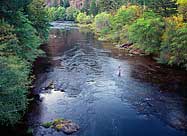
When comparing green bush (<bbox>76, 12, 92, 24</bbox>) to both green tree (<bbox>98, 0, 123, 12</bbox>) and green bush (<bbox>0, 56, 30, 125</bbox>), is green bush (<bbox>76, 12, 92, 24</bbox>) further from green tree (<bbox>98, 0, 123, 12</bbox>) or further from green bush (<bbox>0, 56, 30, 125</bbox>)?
green bush (<bbox>0, 56, 30, 125</bbox>)

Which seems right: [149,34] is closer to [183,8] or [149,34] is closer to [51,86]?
[183,8]

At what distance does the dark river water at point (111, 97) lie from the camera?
26250 mm

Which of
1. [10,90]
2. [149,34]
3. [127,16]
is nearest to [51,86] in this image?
[10,90]

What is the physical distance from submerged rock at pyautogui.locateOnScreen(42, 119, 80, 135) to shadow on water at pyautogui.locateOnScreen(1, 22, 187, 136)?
0.53m

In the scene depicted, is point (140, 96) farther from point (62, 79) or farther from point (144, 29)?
point (144, 29)

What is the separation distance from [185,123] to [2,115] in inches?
595

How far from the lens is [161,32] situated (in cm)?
5400

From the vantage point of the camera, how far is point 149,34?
182 feet

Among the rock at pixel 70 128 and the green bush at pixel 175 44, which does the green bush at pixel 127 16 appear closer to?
the green bush at pixel 175 44

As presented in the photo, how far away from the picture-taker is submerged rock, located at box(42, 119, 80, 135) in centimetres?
2481

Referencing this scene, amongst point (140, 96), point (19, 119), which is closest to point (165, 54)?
point (140, 96)

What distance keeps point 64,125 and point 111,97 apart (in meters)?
9.44

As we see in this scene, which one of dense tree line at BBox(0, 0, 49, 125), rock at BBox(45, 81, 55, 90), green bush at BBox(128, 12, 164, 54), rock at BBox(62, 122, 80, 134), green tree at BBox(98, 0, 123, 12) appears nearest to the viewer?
dense tree line at BBox(0, 0, 49, 125)

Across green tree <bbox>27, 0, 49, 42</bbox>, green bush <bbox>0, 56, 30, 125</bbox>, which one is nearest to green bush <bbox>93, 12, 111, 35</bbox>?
green tree <bbox>27, 0, 49, 42</bbox>
